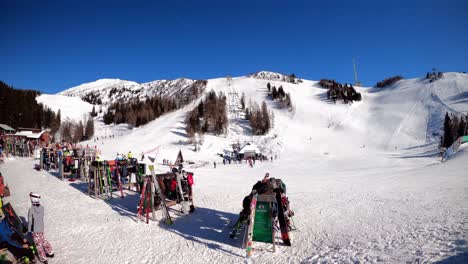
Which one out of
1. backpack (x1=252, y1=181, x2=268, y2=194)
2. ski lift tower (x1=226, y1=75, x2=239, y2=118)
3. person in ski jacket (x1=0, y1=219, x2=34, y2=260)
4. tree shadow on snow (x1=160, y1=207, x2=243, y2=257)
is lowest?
tree shadow on snow (x1=160, y1=207, x2=243, y2=257)

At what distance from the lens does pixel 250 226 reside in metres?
6.05

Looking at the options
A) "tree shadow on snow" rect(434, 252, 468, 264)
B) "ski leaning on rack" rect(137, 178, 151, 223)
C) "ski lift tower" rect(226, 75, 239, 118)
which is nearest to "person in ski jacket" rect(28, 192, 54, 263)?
"ski leaning on rack" rect(137, 178, 151, 223)

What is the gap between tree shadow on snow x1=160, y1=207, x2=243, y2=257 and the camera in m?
6.77

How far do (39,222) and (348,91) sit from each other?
3419 inches

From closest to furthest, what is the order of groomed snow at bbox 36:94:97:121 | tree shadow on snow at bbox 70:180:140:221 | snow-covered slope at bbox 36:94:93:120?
tree shadow on snow at bbox 70:180:140:221, groomed snow at bbox 36:94:97:121, snow-covered slope at bbox 36:94:93:120

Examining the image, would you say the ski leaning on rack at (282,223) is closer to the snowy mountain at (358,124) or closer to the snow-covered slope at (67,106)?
the snowy mountain at (358,124)

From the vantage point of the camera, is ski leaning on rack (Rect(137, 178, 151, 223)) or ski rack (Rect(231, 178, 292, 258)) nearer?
ski rack (Rect(231, 178, 292, 258))

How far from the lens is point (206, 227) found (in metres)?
7.95

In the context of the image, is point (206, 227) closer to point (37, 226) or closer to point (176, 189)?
point (176, 189)

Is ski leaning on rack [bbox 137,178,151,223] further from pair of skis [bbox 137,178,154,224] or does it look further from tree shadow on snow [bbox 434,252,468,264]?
tree shadow on snow [bbox 434,252,468,264]

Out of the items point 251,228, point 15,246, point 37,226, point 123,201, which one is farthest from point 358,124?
point 15,246

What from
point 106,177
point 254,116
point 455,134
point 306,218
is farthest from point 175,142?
point 455,134

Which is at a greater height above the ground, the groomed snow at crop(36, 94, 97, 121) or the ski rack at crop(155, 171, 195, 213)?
the groomed snow at crop(36, 94, 97, 121)

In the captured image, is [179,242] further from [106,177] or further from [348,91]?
[348,91]
